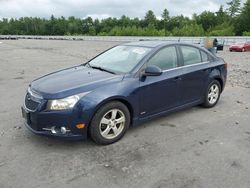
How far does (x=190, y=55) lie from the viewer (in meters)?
5.09

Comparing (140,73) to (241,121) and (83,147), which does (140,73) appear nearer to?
(83,147)

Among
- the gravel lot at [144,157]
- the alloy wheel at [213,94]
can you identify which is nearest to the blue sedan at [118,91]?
the alloy wheel at [213,94]

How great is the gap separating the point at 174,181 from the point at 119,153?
0.93 metres

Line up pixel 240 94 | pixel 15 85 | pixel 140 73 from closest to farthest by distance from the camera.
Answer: pixel 140 73, pixel 240 94, pixel 15 85

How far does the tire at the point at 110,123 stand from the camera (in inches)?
145

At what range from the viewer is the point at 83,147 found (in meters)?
3.79

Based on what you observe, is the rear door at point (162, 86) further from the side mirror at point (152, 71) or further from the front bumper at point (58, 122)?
the front bumper at point (58, 122)

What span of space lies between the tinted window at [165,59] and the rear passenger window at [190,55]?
0.28 m

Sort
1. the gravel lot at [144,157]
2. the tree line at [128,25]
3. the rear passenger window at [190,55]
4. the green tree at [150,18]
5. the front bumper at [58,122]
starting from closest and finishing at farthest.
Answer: the gravel lot at [144,157] < the front bumper at [58,122] < the rear passenger window at [190,55] < the tree line at [128,25] < the green tree at [150,18]

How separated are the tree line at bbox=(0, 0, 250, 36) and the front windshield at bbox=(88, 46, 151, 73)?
262ft

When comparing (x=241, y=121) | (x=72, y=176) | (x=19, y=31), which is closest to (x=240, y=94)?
(x=241, y=121)

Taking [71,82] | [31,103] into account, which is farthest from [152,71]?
[31,103]

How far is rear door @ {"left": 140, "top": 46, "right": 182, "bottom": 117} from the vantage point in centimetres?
418

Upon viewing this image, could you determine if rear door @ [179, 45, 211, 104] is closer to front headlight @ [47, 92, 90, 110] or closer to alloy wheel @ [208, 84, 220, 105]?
alloy wheel @ [208, 84, 220, 105]
